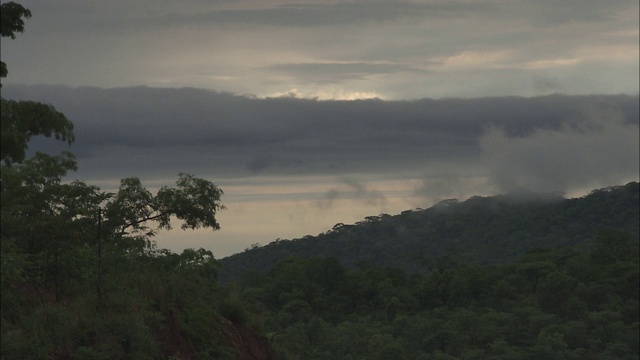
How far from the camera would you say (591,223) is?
18600cm

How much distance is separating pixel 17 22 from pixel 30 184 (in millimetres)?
13263

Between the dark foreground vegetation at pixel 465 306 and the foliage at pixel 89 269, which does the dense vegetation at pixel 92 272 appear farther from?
the dark foreground vegetation at pixel 465 306

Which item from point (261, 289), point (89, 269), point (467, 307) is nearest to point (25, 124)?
point (89, 269)

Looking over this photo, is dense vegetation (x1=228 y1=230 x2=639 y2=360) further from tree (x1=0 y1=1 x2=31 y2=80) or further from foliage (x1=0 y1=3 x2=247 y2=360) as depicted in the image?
tree (x1=0 y1=1 x2=31 y2=80)

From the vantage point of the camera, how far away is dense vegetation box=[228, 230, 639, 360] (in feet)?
272

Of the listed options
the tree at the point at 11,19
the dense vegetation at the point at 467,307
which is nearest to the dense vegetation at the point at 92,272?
the tree at the point at 11,19

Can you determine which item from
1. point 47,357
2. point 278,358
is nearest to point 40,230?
point 47,357

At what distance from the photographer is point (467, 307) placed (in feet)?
329

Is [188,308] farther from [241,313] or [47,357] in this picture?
[47,357]

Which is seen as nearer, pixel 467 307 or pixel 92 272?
pixel 92 272

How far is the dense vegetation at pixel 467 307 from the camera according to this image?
82.9 m

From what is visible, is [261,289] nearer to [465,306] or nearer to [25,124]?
[465,306]

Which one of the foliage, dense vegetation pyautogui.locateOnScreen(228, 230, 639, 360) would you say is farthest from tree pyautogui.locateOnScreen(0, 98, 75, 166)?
dense vegetation pyautogui.locateOnScreen(228, 230, 639, 360)

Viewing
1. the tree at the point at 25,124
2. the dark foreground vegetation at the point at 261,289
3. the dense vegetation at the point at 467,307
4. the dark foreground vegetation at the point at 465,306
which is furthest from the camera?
the dense vegetation at the point at 467,307
